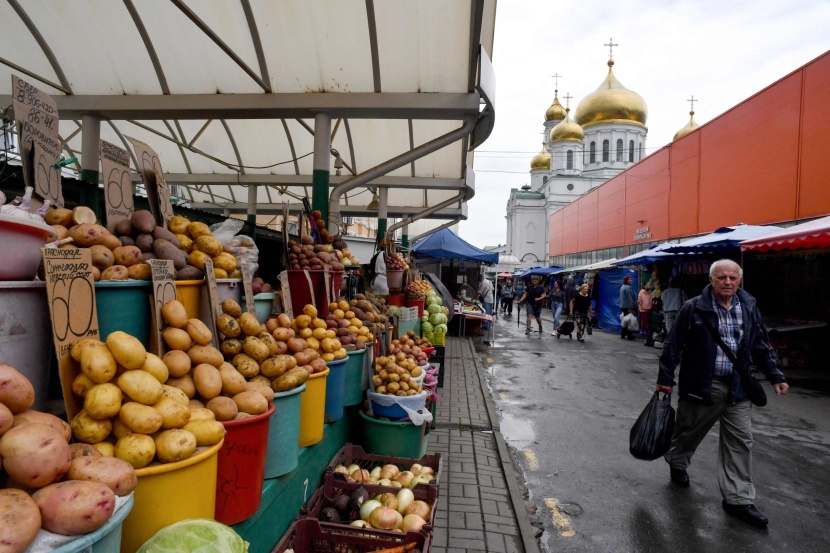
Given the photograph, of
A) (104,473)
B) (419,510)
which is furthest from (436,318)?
(104,473)

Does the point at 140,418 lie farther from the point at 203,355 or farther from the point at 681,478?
the point at 681,478

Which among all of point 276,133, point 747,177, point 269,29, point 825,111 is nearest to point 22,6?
point 269,29

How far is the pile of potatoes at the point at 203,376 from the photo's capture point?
2.09 metres

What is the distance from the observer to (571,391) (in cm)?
845

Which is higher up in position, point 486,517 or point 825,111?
point 825,111

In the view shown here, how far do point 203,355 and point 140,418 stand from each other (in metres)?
0.63

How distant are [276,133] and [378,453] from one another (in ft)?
32.2

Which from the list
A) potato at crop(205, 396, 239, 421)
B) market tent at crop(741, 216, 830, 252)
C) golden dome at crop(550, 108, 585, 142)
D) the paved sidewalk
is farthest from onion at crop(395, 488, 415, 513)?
golden dome at crop(550, 108, 585, 142)

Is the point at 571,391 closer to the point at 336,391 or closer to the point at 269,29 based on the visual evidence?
the point at 336,391

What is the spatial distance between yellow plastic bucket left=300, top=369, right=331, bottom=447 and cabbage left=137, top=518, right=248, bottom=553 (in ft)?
4.56

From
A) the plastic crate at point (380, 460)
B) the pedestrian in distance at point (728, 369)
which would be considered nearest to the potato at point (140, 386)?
the plastic crate at point (380, 460)

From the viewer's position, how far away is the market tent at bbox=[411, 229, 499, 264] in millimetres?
15523

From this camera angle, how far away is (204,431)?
1796 mm

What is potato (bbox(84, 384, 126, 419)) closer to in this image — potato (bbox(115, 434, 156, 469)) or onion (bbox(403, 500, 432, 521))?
potato (bbox(115, 434, 156, 469))
